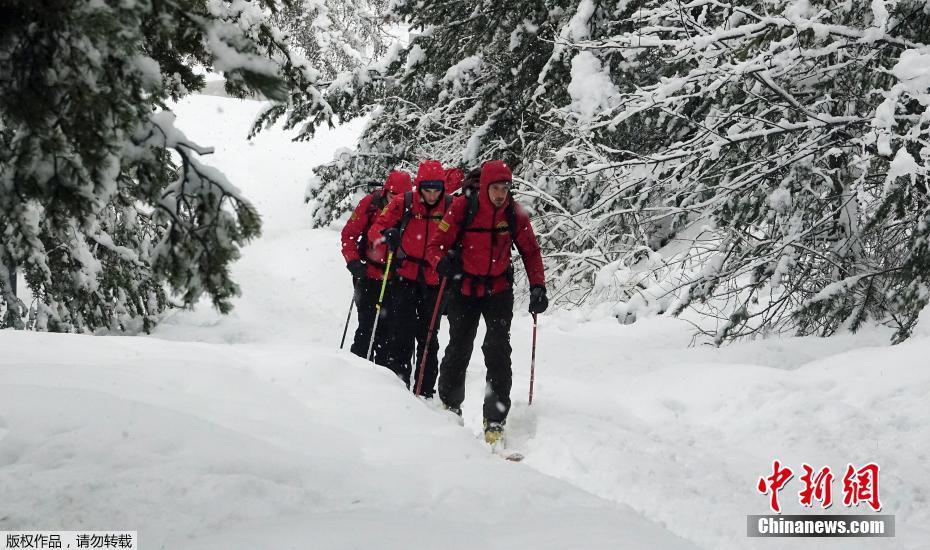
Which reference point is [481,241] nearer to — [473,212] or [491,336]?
[473,212]

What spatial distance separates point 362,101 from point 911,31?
10.5 metres

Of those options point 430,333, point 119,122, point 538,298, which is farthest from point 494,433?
point 119,122

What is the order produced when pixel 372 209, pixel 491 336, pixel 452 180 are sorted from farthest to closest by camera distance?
1. pixel 372 209
2. pixel 452 180
3. pixel 491 336

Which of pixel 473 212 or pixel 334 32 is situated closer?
pixel 473 212

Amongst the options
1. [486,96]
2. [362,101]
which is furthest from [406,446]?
[362,101]

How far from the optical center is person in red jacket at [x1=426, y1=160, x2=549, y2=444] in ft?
20.1

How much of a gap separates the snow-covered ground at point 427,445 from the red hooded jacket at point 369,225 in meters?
1.38

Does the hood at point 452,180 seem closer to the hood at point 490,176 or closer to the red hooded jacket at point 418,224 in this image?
the red hooded jacket at point 418,224

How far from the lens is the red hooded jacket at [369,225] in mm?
7777

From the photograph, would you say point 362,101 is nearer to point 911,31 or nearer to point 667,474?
point 911,31

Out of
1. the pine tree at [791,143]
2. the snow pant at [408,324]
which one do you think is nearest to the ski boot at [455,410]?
the snow pant at [408,324]

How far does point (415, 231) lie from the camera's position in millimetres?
7344

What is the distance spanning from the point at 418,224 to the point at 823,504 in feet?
13.9

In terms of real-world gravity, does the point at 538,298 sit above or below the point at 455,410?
above
